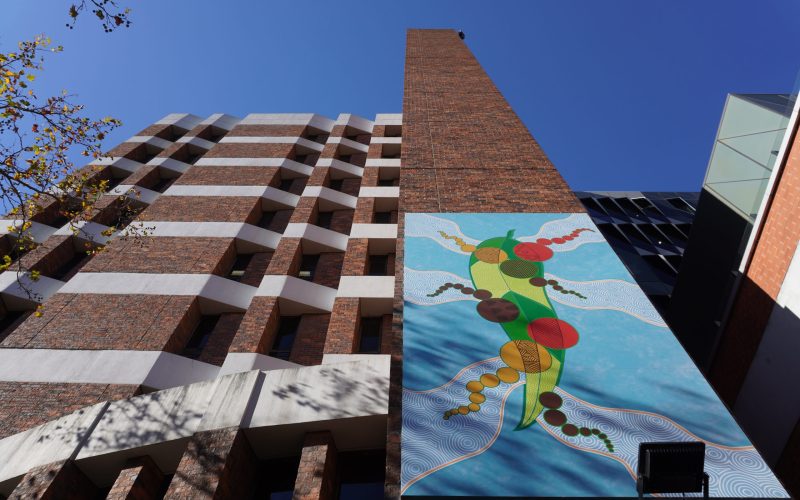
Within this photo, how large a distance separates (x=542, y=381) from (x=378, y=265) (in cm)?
974

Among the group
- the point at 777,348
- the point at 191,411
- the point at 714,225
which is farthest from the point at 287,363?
the point at 714,225

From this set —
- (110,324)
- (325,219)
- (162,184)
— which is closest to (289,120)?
(162,184)

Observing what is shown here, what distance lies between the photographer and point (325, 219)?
19.0 meters

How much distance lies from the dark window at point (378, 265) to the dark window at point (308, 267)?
1.99 m

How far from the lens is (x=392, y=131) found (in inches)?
1043

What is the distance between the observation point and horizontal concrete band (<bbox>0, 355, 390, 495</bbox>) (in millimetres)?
8031

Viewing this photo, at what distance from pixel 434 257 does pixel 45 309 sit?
37.9 ft

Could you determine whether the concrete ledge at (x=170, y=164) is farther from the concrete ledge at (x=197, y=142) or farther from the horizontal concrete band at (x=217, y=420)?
the horizontal concrete band at (x=217, y=420)

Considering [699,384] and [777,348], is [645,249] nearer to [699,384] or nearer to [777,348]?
[777,348]

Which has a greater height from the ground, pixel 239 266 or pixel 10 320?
pixel 239 266

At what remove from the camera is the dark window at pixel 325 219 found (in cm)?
1864

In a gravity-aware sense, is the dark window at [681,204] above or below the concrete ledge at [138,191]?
below

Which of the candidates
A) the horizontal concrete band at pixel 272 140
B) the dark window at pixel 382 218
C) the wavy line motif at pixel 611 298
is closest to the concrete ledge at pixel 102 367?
the wavy line motif at pixel 611 298

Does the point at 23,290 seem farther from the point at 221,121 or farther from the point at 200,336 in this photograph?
the point at 221,121
